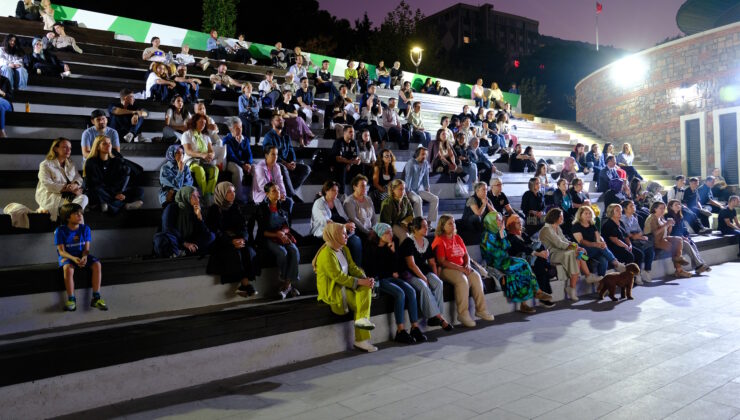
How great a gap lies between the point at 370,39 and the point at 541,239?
101 ft

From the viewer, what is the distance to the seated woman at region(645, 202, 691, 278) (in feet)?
30.8

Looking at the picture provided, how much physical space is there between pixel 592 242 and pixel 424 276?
11.8 ft

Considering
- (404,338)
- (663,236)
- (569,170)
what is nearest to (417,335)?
(404,338)

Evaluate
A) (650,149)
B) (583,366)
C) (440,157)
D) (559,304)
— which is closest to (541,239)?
(559,304)

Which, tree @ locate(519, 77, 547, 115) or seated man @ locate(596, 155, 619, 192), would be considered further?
tree @ locate(519, 77, 547, 115)

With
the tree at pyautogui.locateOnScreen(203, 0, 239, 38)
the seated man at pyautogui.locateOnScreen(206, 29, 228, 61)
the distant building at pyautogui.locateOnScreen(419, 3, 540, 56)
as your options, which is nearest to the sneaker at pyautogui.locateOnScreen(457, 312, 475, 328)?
the seated man at pyautogui.locateOnScreen(206, 29, 228, 61)

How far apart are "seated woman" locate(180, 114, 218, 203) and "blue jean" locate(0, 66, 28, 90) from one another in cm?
414

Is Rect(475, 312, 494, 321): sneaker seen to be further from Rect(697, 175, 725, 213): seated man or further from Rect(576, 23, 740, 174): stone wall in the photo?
Rect(576, 23, 740, 174): stone wall

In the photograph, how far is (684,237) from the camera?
32.0ft

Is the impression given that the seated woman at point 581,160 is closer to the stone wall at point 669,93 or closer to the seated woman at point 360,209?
the stone wall at point 669,93

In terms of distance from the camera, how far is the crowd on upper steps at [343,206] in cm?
548

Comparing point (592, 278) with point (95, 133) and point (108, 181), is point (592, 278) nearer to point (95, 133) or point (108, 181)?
point (108, 181)

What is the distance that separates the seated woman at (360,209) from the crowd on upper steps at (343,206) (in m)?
0.02

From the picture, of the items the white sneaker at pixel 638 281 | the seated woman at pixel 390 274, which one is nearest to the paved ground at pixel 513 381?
the seated woman at pixel 390 274
